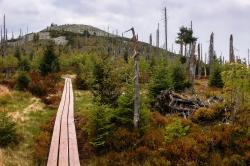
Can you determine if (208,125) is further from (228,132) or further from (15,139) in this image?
(15,139)

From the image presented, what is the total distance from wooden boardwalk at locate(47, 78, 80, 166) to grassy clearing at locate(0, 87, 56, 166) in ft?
3.55

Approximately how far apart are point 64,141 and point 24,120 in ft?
21.7

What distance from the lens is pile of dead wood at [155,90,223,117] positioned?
26223 mm

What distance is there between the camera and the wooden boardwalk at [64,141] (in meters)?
17.5

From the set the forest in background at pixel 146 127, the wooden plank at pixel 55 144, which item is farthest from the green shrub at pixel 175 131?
the wooden plank at pixel 55 144

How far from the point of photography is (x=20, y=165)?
17.5 m

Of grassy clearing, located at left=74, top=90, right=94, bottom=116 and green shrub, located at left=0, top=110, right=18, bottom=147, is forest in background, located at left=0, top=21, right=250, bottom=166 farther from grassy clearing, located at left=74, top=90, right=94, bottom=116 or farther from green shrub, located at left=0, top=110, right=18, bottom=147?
grassy clearing, located at left=74, top=90, right=94, bottom=116

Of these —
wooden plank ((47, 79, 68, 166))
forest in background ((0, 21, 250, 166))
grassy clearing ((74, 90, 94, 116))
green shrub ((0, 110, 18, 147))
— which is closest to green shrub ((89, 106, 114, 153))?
forest in background ((0, 21, 250, 166))

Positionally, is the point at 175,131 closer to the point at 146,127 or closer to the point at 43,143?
the point at 146,127

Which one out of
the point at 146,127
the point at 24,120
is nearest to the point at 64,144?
the point at 146,127

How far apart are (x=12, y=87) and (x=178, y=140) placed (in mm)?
24686

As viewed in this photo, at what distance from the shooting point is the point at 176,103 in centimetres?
2688

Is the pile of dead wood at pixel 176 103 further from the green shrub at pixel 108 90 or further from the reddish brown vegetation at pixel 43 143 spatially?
the reddish brown vegetation at pixel 43 143

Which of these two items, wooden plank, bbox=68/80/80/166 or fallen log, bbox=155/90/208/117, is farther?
fallen log, bbox=155/90/208/117
